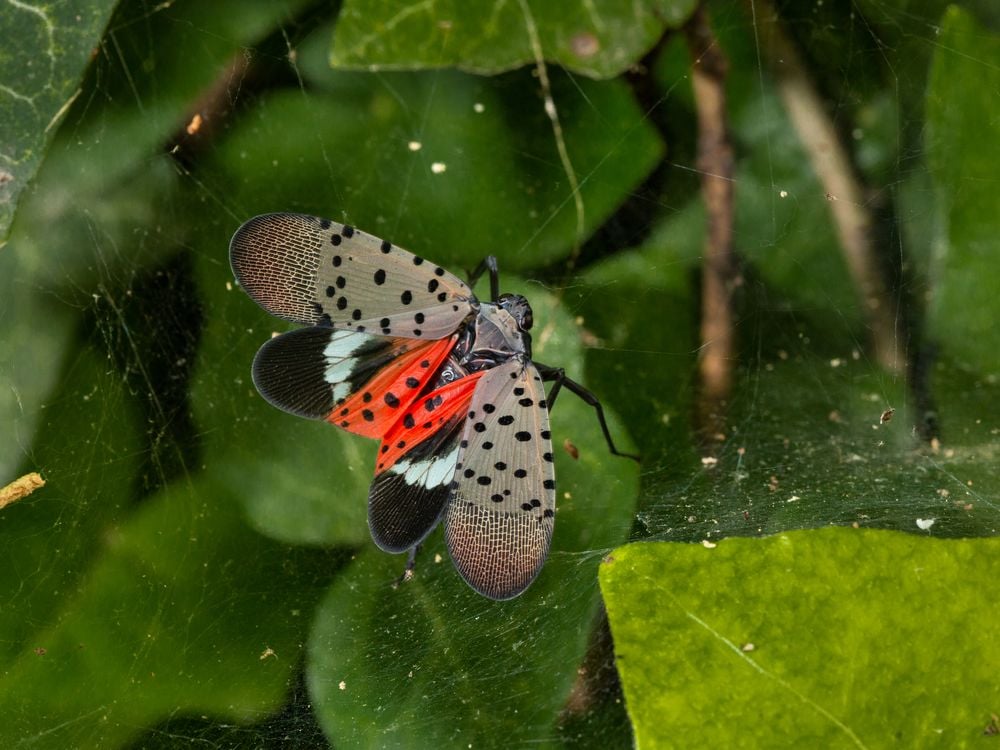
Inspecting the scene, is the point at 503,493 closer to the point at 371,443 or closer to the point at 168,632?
the point at 371,443

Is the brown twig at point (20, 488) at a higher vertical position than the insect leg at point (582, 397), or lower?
higher

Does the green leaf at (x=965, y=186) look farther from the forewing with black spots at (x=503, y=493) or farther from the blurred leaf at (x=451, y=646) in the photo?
the forewing with black spots at (x=503, y=493)

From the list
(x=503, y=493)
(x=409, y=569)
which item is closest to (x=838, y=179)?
(x=503, y=493)

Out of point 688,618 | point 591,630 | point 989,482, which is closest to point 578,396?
point 591,630

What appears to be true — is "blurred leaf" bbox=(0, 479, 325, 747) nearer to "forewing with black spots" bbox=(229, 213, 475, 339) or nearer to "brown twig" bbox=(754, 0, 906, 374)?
"forewing with black spots" bbox=(229, 213, 475, 339)

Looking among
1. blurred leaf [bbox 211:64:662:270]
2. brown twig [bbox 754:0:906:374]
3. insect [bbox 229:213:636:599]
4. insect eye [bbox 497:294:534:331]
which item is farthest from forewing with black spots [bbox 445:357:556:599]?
brown twig [bbox 754:0:906:374]

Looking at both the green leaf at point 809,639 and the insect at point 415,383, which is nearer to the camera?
the green leaf at point 809,639

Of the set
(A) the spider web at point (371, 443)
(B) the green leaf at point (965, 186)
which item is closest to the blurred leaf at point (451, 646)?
(A) the spider web at point (371, 443)

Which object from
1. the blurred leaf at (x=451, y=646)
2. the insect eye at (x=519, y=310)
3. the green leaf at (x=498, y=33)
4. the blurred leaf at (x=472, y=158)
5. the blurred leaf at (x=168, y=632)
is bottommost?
the blurred leaf at (x=451, y=646)

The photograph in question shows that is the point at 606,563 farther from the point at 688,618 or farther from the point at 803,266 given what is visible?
the point at 803,266
